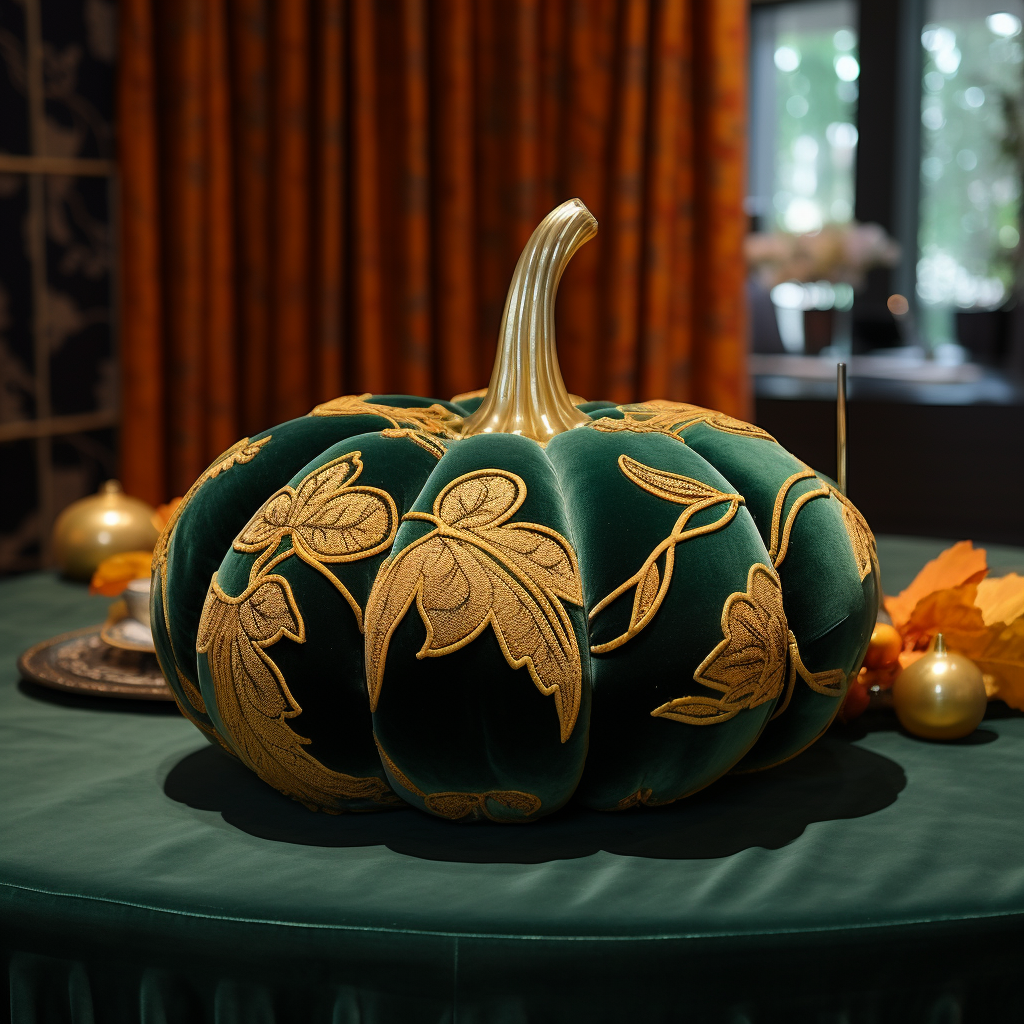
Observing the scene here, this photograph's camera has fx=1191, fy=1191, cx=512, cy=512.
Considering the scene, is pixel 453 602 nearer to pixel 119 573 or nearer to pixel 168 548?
pixel 168 548

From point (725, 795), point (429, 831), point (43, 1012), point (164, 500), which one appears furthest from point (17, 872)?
point (164, 500)

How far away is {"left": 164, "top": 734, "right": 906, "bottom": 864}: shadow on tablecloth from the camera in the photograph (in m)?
0.54

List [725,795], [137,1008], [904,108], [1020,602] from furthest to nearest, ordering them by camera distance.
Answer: [904,108], [1020,602], [725,795], [137,1008]

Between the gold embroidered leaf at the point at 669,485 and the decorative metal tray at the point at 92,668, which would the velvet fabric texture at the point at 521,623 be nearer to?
the gold embroidered leaf at the point at 669,485

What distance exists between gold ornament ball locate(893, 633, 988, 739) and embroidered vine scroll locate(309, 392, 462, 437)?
1.00 ft

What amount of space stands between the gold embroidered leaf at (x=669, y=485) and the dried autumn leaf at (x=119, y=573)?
472 mm

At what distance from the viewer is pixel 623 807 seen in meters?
0.58

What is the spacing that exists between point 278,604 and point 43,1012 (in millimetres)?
197

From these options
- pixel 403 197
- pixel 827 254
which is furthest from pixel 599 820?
pixel 827 254

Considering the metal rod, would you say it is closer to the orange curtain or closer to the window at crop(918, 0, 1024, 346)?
the orange curtain

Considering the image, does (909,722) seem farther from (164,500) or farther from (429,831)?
(164,500)

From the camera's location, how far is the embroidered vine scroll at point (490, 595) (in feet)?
1.70

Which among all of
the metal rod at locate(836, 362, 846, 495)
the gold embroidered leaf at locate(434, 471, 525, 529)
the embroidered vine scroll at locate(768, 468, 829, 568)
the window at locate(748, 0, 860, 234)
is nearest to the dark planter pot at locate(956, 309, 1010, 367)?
the window at locate(748, 0, 860, 234)

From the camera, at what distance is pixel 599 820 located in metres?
0.58
